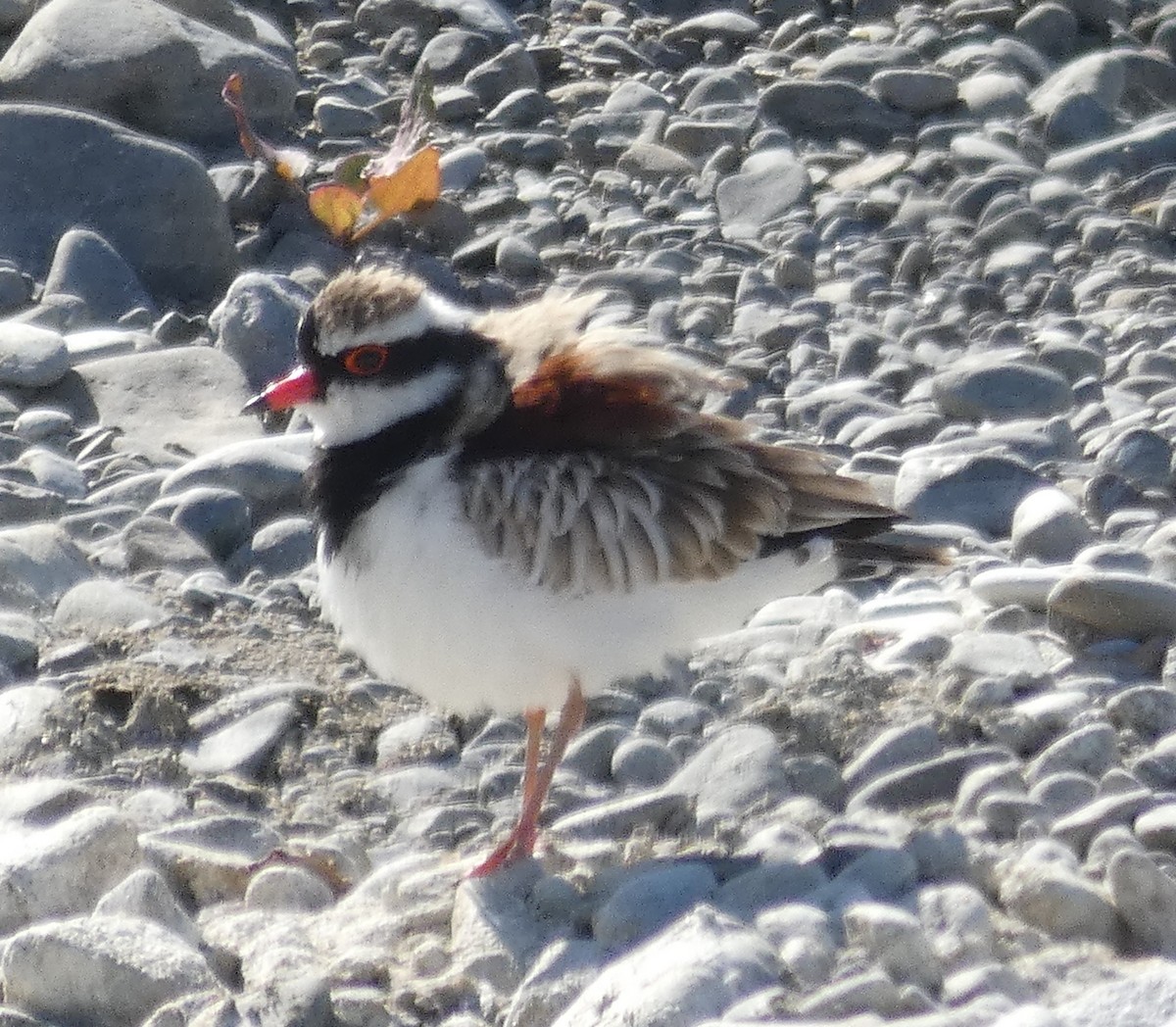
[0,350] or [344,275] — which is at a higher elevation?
[344,275]

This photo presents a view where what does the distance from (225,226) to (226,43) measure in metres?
1.70

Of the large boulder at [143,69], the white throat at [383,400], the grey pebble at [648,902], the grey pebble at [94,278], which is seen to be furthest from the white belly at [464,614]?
the large boulder at [143,69]

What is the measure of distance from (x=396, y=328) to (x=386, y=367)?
0.11m

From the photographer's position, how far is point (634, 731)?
241 inches

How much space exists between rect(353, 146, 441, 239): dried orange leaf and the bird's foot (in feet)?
17.1

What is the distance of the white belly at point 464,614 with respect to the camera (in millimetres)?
5188

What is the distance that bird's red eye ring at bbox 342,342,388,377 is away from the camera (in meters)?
5.48

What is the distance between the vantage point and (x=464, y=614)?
17.0ft

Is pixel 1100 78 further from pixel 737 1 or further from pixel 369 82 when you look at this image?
pixel 369 82

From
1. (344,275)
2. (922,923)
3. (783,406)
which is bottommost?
(783,406)

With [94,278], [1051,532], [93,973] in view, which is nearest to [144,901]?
[93,973]

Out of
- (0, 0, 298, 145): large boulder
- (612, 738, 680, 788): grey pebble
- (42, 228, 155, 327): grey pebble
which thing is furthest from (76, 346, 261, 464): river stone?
(612, 738, 680, 788): grey pebble

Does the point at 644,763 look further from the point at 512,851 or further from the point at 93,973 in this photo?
the point at 93,973

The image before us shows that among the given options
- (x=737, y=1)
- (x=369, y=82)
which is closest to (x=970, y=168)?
(x=737, y=1)
